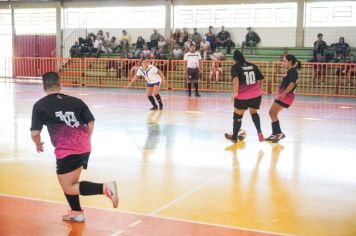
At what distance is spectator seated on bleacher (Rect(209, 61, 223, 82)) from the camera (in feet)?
77.9

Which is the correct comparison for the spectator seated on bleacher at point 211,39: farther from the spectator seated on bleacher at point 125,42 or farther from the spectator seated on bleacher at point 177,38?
the spectator seated on bleacher at point 125,42

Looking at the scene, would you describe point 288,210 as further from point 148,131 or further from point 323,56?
Answer: point 323,56

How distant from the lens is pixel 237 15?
92.3 ft

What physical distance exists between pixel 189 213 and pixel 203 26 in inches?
955

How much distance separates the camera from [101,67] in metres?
26.5

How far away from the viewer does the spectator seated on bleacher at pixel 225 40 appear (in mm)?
26500

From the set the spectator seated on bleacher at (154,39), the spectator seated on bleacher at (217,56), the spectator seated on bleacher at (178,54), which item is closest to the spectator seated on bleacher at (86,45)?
the spectator seated on bleacher at (154,39)

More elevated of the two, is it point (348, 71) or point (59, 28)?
point (59, 28)

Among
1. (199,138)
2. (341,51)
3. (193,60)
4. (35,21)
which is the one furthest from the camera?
(35,21)

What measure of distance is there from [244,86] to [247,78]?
167 millimetres

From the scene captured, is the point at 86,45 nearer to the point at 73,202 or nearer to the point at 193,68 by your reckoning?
the point at 193,68

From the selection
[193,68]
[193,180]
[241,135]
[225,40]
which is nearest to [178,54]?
[225,40]

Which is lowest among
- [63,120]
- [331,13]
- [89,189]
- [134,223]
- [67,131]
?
[134,223]

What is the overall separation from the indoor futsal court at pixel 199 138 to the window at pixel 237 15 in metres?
0.06
